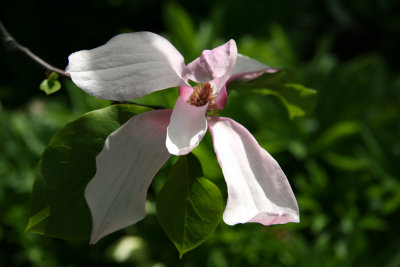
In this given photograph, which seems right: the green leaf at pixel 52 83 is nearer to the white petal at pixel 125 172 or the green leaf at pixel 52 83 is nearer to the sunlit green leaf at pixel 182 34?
the white petal at pixel 125 172

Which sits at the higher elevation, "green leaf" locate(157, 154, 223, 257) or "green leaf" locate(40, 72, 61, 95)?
"green leaf" locate(40, 72, 61, 95)

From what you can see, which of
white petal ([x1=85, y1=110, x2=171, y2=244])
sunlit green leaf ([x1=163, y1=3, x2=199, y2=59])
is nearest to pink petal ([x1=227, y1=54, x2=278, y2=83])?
white petal ([x1=85, y1=110, x2=171, y2=244])

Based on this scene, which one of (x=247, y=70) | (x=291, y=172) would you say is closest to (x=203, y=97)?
(x=247, y=70)

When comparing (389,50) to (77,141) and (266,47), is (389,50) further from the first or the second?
(77,141)

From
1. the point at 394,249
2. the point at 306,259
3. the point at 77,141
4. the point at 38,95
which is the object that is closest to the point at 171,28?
the point at 38,95

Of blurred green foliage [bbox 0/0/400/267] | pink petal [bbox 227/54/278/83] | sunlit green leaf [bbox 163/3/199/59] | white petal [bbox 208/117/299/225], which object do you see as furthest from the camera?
sunlit green leaf [bbox 163/3/199/59]

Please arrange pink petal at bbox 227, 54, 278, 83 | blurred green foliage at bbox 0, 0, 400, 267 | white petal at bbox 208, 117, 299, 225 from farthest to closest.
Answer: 1. blurred green foliage at bbox 0, 0, 400, 267
2. pink petal at bbox 227, 54, 278, 83
3. white petal at bbox 208, 117, 299, 225

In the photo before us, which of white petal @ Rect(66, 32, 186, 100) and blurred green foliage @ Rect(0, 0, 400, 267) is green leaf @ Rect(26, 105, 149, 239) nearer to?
white petal @ Rect(66, 32, 186, 100)

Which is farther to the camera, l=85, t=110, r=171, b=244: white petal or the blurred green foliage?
the blurred green foliage

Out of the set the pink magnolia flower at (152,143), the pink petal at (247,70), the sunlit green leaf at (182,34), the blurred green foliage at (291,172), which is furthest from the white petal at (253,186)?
the sunlit green leaf at (182,34)
